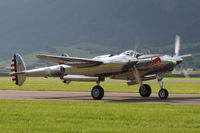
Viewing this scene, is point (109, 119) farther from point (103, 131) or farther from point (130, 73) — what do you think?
point (130, 73)

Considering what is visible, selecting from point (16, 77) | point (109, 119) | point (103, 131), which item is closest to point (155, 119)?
point (109, 119)

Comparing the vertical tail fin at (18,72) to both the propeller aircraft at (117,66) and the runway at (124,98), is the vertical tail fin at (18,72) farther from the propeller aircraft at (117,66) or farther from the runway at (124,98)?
the propeller aircraft at (117,66)

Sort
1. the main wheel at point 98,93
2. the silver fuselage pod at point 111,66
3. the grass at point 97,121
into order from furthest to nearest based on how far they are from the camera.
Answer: the main wheel at point 98,93 → the silver fuselage pod at point 111,66 → the grass at point 97,121

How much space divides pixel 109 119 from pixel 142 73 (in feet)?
42.7

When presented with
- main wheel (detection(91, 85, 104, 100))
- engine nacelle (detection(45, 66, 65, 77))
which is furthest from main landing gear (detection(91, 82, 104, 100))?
engine nacelle (detection(45, 66, 65, 77))

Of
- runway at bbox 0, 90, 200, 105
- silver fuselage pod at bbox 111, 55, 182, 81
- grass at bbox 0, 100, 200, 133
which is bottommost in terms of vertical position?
grass at bbox 0, 100, 200, 133

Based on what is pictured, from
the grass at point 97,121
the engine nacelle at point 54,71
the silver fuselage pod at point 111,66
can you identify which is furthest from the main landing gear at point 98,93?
the grass at point 97,121

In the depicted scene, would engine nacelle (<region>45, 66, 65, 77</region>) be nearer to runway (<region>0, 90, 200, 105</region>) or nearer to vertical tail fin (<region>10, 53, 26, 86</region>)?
runway (<region>0, 90, 200, 105</region>)

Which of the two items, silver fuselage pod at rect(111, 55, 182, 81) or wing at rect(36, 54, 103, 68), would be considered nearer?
wing at rect(36, 54, 103, 68)

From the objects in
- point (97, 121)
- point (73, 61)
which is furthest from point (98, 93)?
point (97, 121)

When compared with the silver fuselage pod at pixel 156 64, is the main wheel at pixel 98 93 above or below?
below

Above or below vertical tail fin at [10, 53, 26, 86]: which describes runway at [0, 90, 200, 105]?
below

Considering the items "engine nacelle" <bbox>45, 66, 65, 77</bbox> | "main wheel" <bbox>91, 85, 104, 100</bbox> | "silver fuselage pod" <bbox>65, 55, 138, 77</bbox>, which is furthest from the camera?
"engine nacelle" <bbox>45, 66, 65, 77</bbox>

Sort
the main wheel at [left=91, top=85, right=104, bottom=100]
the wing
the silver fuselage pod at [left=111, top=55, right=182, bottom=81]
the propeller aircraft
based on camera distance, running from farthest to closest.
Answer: the main wheel at [left=91, top=85, right=104, bottom=100] < the silver fuselage pod at [left=111, top=55, right=182, bottom=81] < the wing < the propeller aircraft
